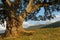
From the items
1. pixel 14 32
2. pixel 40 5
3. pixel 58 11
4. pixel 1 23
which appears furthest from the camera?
pixel 1 23

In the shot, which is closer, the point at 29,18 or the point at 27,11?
the point at 27,11

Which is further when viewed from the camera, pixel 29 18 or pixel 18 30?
pixel 29 18

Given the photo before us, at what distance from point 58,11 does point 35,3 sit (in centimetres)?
527

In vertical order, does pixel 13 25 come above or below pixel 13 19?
below

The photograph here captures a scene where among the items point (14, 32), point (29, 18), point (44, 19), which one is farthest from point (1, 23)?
point (14, 32)

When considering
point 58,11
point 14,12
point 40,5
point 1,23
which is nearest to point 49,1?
point 40,5

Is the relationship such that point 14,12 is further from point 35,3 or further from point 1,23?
point 1,23

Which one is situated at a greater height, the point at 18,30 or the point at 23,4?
the point at 23,4

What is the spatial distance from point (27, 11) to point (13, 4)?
81.9 inches

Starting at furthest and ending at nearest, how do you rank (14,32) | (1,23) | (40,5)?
1. (1,23)
2. (40,5)
3. (14,32)

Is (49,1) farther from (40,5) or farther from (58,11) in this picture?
(58,11)

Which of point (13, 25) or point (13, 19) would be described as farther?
point (13, 25)

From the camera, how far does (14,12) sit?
A: 2809 cm

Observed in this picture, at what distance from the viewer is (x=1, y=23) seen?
37.1 m
